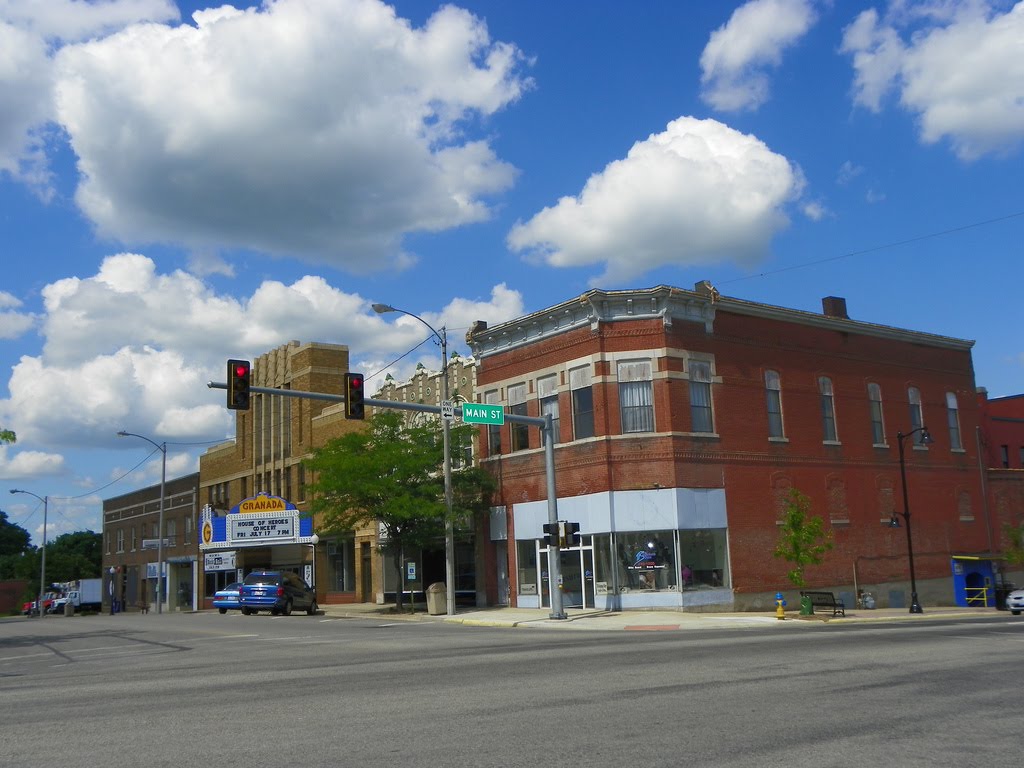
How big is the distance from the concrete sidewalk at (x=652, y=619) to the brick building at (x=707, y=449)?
4.54ft

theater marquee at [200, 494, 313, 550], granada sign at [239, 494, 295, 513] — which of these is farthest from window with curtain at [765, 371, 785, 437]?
granada sign at [239, 494, 295, 513]

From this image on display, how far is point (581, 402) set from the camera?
116ft

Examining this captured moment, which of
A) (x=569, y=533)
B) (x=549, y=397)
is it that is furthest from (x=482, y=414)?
(x=549, y=397)

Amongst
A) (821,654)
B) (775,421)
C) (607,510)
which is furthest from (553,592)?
(821,654)

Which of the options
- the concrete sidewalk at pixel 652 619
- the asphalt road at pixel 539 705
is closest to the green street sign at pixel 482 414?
the concrete sidewalk at pixel 652 619

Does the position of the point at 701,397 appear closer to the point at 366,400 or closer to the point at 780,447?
the point at 780,447

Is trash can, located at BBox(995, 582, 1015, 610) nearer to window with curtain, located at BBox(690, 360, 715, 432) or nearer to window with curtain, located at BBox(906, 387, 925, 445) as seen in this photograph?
window with curtain, located at BBox(906, 387, 925, 445)

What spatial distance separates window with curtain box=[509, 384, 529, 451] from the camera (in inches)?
1485

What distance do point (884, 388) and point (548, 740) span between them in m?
35.5

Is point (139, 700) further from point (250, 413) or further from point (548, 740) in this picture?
point (250, 413)

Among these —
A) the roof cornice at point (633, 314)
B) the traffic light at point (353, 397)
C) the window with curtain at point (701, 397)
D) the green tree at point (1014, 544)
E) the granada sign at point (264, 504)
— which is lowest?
the green tree at point (1014, 544)

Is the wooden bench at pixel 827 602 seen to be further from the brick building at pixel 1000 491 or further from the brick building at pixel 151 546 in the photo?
the brick building at pixel 151 546

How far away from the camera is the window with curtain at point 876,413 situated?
1591 inches

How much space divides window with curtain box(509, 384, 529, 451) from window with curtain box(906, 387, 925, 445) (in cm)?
1687
